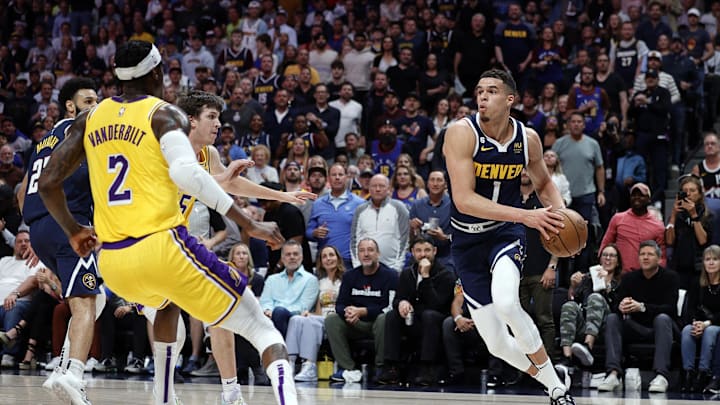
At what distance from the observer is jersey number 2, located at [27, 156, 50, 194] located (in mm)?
6645

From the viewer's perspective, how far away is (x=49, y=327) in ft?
38.6

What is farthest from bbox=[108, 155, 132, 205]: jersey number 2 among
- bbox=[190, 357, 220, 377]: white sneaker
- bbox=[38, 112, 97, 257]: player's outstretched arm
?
bbox=[190, 357, 220, 377]: white sneaker

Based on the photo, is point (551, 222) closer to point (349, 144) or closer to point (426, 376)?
point (426, 376)

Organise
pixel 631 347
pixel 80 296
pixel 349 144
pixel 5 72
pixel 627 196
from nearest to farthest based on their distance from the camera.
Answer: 1. pixel 80 296
2. pixel 631 347
3. pixel 627 196
4. pixel 349 144
5. pixel 5 72

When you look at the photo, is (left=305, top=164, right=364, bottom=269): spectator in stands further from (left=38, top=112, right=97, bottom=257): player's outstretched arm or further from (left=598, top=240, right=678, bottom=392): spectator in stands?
(left=38, top=112, right=97, bottom=257): player's outstretched arm

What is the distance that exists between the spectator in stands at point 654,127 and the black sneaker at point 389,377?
4860 mm

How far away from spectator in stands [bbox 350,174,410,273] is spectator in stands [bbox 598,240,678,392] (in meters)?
2.50

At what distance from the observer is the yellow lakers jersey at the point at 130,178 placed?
16.1 feet

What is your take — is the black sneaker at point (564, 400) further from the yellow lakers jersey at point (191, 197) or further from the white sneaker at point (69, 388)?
the white sneaker at point (69, 388)

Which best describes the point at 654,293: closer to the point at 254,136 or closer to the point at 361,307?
the point at 361,307

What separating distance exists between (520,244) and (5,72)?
576 inches

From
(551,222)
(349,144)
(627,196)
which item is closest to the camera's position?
(551,222)

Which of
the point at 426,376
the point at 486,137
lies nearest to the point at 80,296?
the point at 486,137

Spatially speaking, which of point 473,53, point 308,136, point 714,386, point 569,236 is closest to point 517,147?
point 569,236
